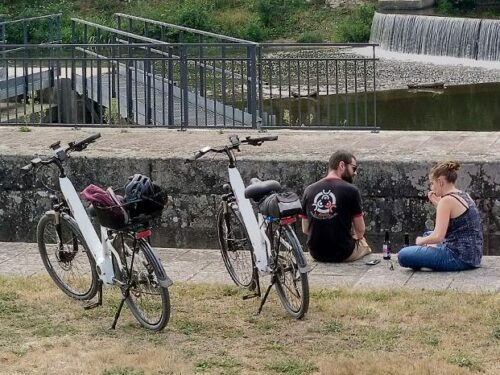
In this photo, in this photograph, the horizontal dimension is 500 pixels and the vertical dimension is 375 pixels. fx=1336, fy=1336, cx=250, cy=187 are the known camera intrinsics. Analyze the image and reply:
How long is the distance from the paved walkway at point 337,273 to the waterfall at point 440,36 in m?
23.4

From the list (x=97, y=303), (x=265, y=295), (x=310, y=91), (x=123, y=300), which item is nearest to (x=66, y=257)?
(x=97, y=303)

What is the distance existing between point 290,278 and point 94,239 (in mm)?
1272

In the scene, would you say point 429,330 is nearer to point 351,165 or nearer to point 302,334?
point 302,334

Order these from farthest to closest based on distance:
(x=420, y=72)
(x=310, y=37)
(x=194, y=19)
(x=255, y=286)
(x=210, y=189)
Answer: (x=194, y=19) → (x=310, y=37) → (x=420, y=72) → (x=210, y=189) → (x=255, y=286)

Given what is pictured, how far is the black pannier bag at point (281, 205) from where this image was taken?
7.83 metres

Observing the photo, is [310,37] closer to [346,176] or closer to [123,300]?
[346,176]

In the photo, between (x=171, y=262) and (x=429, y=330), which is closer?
(x=429, y=330)

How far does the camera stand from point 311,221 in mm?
9656

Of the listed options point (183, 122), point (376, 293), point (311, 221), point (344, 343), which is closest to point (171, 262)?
point (311, 221)

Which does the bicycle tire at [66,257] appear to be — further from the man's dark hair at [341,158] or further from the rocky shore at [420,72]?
the rocky shore at [420,72]

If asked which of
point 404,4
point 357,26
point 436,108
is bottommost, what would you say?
point 436,108

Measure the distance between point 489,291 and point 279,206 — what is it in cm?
155

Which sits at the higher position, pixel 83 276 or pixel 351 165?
pixel 351 165

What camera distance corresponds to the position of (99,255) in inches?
324
